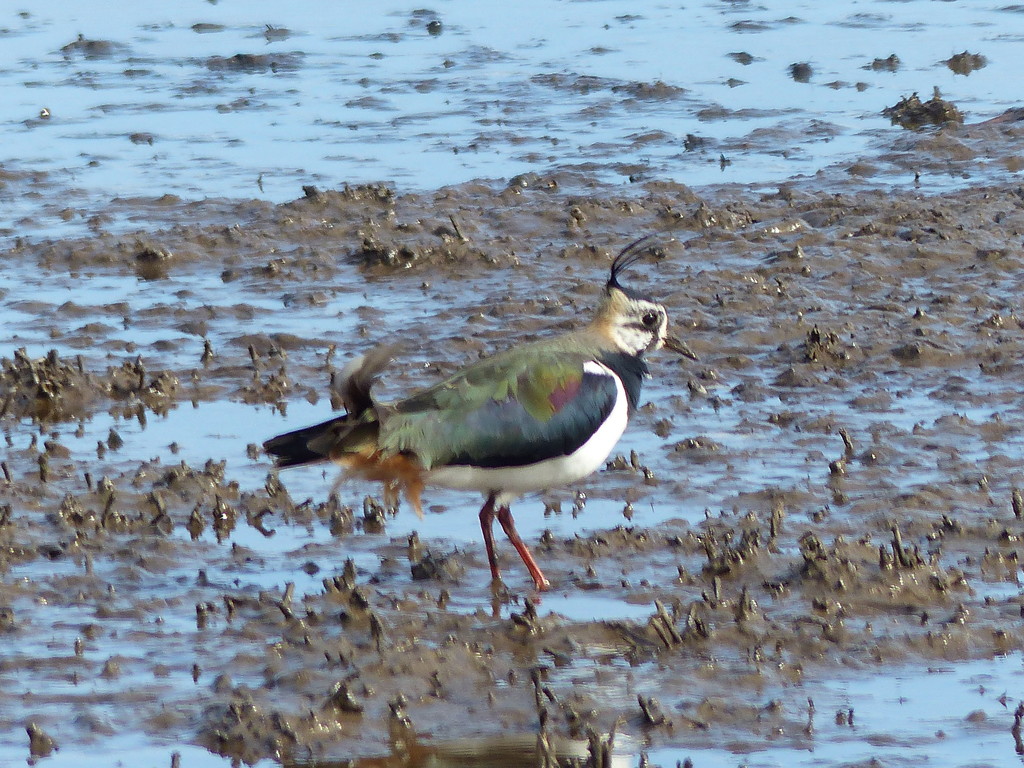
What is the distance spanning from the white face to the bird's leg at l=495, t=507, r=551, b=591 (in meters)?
0.92

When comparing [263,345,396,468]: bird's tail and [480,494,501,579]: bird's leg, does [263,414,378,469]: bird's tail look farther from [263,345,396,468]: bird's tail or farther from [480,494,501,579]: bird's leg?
[480,494,501,579]: bird's leg

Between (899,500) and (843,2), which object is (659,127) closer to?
(843,2)

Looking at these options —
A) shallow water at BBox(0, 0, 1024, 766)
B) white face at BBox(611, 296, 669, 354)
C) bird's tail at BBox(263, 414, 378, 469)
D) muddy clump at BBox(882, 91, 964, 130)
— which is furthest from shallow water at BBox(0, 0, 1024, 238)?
bird's tail at BBox(263, 414, 378, 469)

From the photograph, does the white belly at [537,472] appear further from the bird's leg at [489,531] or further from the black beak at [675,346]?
the black beak at [675,346]

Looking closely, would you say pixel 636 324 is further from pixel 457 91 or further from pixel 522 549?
pixel 457 91

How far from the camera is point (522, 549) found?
6.59 meters

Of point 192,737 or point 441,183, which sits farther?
point 441,183

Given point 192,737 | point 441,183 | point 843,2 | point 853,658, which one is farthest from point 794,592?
point 843,2

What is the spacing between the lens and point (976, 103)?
1400cm

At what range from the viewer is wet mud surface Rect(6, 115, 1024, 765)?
18.1 feet

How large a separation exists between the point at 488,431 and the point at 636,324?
113cm

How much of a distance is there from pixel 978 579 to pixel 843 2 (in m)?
13.3

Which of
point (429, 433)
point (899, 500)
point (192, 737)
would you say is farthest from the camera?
point (899, 500)

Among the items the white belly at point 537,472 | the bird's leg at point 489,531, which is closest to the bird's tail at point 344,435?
the white belly at point 537,472
